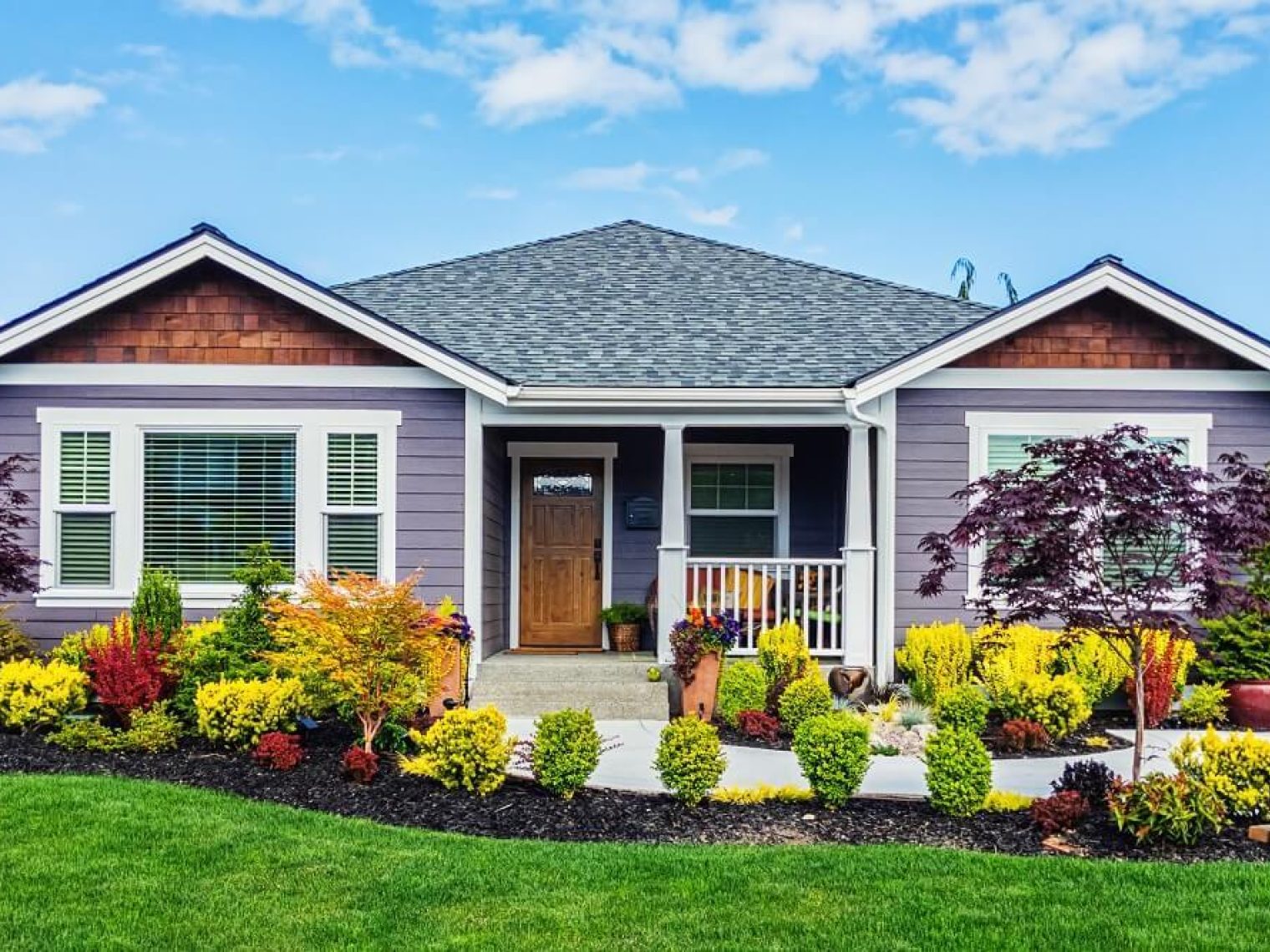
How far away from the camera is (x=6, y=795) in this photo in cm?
650

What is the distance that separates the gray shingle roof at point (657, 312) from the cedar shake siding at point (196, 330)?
6.05ft

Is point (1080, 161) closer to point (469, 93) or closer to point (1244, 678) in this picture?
point (469, 93)

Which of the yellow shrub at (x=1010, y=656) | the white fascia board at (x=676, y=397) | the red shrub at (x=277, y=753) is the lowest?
the red shrub at (x=277, y=753)

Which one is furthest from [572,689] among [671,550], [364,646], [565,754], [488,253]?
[488,253]

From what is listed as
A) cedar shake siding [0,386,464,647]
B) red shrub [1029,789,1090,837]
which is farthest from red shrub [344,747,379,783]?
red shrub [1029,789,1090,837]

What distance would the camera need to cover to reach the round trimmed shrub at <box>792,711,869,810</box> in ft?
21.6

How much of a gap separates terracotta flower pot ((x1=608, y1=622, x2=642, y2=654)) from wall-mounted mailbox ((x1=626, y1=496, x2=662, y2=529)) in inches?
40.4

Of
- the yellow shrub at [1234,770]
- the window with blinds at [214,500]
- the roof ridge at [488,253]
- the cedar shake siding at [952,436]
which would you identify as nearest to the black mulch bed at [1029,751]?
the cedar shake siding at [952,436]

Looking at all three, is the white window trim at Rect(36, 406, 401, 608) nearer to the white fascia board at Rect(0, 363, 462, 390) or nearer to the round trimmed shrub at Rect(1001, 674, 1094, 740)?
the white fascia board at Rect(0, 363, 462, 390)

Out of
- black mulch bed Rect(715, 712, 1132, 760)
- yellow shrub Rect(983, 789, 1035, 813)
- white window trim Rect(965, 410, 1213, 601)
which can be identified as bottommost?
black mulch bed Rect(715, 712, 1132, 760)

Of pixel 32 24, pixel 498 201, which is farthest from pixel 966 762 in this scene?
pixel 498 201

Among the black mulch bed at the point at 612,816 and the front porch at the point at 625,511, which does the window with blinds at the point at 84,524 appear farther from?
the front porch at the point at 625,511

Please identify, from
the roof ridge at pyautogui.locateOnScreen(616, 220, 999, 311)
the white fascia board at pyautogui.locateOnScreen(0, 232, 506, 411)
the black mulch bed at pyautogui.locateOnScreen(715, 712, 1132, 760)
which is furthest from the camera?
the roof ridge at pyautogui.locateOnScreen(616, 220, 999, 311)

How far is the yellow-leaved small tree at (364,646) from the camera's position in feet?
24.8
